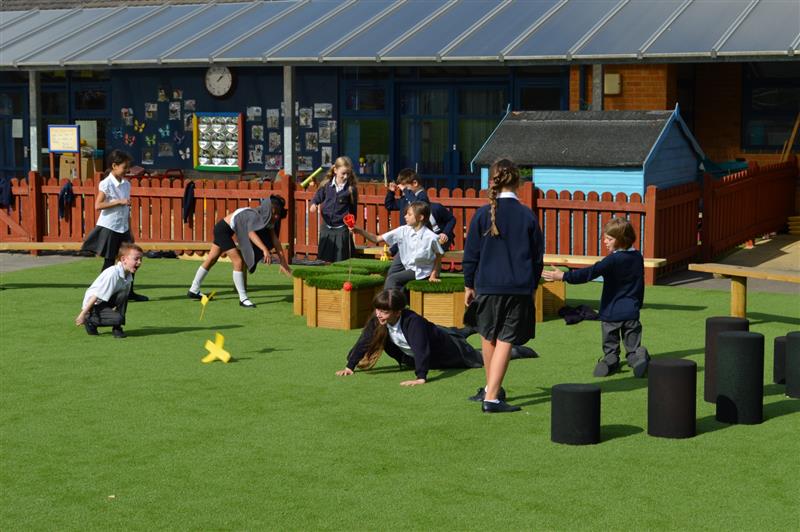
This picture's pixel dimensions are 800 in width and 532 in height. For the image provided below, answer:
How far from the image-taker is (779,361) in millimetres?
11086

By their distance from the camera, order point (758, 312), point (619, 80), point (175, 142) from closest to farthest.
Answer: point (758, 312), point (619, 80), point (175, 142)

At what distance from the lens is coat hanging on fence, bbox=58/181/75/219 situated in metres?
21.4

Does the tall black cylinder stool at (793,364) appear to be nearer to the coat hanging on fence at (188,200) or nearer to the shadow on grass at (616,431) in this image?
the shadow on grass at (616,431)

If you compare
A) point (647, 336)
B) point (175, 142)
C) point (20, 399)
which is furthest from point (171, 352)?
point (175, 142)

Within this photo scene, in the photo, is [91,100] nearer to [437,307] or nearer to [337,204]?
[337,204]

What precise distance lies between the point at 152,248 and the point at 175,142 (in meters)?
10.9

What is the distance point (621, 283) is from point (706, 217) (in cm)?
812

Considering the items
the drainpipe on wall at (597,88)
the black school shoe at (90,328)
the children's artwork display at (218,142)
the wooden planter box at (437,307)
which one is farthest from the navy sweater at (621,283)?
the children's artwork display at (218,142)

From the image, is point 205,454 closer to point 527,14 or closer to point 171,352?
point 171,352

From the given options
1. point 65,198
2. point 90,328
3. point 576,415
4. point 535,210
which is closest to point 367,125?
point 65,198

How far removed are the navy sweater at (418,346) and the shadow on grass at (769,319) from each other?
417 centimetres

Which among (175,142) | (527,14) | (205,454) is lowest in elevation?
(205,454)

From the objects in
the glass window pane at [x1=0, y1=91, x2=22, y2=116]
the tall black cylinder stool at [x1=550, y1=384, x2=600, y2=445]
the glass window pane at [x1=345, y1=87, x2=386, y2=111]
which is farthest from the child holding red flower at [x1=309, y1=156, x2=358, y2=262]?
the glass window pane at [x1=0, y1=91, x2=22, y2=116]

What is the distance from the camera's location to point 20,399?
10438mm
